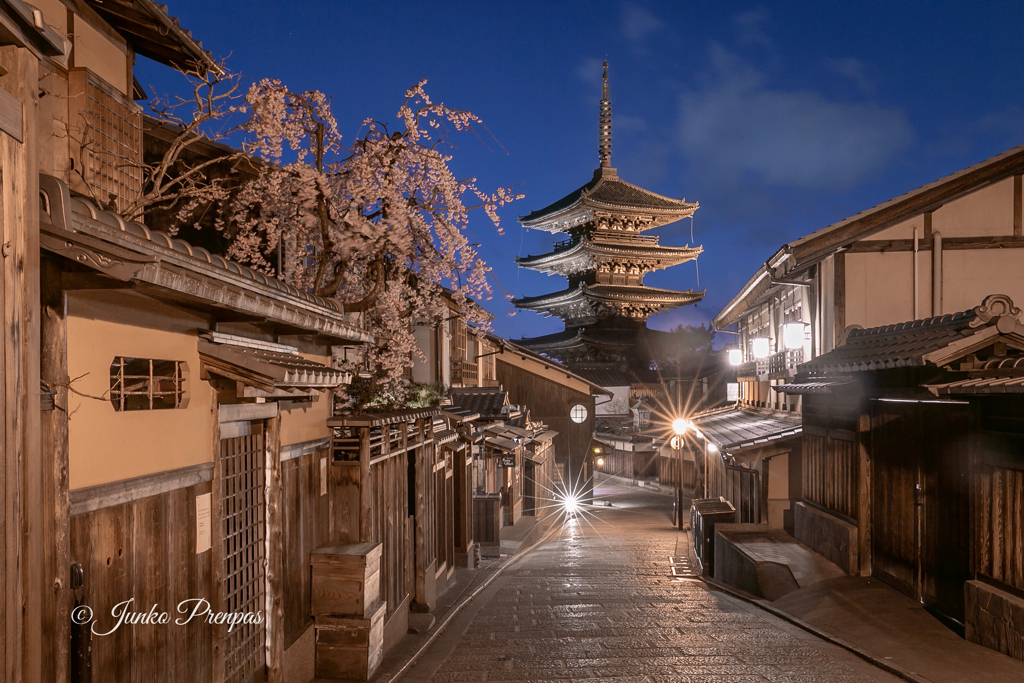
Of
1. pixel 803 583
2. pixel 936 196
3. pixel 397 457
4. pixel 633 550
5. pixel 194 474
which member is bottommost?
pixel 633 550

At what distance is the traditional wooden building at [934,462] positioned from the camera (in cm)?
791

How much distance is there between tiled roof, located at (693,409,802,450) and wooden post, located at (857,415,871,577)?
4.14m

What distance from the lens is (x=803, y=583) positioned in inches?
484

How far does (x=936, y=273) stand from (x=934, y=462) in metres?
6.50

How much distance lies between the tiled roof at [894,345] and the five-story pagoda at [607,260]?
93.3ft

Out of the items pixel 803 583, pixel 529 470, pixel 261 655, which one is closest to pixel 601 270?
pixel 529 470

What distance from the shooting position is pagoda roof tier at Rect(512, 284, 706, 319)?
42.9 metres

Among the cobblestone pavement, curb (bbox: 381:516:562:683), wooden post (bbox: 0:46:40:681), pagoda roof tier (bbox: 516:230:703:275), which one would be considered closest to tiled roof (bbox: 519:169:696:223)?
pagoda roof tier (bbox: 516:230:703:275)

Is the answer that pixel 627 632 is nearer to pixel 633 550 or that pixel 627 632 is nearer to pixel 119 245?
pixel 119 245

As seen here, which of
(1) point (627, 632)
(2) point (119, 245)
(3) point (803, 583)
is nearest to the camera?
(2) point (119, 245)

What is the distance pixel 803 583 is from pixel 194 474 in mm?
11141

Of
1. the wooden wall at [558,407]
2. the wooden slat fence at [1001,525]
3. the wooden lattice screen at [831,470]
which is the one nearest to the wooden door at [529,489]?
the wooden wall at [558,407]

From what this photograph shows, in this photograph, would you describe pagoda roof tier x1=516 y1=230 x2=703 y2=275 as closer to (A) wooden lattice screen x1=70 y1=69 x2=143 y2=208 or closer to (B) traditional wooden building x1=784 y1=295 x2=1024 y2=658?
(B) traditional wooden building x1=784 y1=295 x2=1024 y2=658

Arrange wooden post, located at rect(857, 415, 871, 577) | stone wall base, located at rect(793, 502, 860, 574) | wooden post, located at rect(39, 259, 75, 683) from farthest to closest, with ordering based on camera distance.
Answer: stone wall base, located at rect(793, 502, 860, 574)
wooden post, located at rect(857, 415, 871, 577)
wooden post, located at rect(39, 259, 75, 683)
